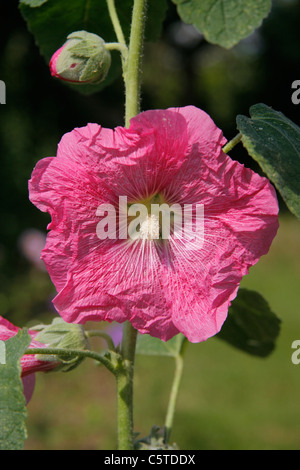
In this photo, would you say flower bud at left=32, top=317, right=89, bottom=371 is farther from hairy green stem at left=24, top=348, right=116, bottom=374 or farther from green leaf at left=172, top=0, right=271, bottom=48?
green leaf at left=172, top=0, right=271, bottom=48

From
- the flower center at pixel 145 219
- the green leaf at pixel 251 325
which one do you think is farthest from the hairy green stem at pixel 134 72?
the green leaf at pixel 251 325

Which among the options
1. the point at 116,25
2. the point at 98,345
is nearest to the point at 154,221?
the point at 116,25

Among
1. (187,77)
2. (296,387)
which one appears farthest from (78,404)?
(187,77)

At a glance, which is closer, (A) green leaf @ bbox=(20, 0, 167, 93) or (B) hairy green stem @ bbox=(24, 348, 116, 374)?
(B) hairy green stem @ bbox=(24, 348, 116, 374)

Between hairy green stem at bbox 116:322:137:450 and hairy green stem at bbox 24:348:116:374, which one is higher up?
hairy green stem at bbox 24:348:116:374

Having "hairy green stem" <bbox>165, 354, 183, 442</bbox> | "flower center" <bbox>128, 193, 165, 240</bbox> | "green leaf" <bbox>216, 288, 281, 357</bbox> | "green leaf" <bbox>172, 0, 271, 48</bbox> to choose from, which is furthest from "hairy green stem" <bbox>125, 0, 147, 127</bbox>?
"hairy green stem" <bbox>165, 354, 183, 442</bbox>

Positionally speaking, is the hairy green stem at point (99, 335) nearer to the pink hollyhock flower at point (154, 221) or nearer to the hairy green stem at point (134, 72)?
the pink hollyhock flower at point (154, 221)

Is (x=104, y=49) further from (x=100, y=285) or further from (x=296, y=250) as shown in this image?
(x=296, y=250)

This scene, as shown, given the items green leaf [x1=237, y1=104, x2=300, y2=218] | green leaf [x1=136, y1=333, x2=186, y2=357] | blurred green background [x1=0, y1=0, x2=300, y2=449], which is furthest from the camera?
blurred green background [x1=0, y1=0, x2=300, y2=449]

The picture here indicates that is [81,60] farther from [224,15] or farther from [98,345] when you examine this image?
[98,345]

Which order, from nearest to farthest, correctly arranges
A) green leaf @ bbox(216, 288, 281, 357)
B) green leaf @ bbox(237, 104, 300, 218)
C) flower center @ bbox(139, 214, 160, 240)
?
green leaf @ bbox(237, 104, 300, 218) → flower center @ bbox(139, 214, 160, 240) → green leaf @ bbox(216, 288, 281, 357)
